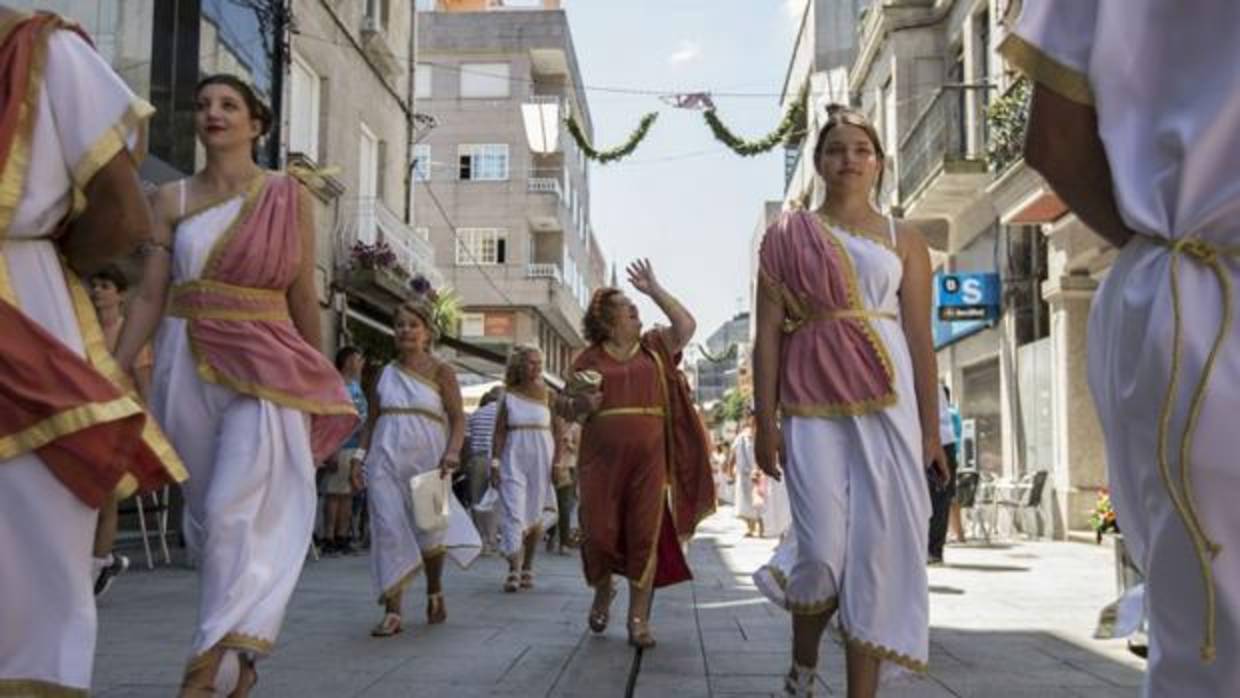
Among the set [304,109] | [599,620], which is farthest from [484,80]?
[599,620]

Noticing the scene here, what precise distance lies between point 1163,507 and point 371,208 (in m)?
19.1

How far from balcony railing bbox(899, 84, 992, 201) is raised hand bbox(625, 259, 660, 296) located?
13.7 meters

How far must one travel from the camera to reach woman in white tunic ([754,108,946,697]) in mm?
4176

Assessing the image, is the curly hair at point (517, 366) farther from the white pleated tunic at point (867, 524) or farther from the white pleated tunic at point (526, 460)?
the white pleated tunic at point (867, 524)

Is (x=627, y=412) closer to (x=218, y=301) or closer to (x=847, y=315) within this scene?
(x=847, y=315)

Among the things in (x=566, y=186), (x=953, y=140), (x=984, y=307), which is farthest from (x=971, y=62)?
(x=566, y=186)

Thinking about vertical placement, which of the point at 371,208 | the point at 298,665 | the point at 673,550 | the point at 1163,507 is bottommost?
the point at 298,665

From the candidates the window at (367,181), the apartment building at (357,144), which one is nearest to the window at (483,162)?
the apartment building at (357,144)

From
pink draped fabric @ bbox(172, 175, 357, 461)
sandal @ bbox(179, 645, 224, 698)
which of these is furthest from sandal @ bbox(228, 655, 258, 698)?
pink draped fabric @ bbox(172, 175, 357, 461)

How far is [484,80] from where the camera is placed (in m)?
48.2

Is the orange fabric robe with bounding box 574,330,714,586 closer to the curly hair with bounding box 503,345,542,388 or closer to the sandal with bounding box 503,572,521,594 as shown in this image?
the sandal with bounding box 503,572,521,594

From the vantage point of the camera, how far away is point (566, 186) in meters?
51.3

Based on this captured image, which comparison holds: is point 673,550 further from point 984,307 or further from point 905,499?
point 984,307

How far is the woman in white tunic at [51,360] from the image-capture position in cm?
272
